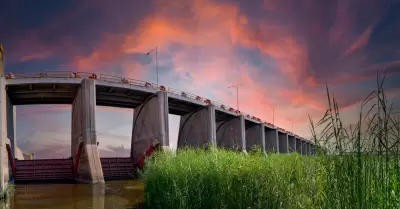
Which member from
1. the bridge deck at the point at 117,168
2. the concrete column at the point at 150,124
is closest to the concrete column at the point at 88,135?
the bridge deck at the point at 117,168

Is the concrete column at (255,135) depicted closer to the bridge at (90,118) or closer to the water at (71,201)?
the bridge at (90,118)

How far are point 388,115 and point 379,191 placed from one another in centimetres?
129

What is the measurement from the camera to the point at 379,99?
16.1 feet

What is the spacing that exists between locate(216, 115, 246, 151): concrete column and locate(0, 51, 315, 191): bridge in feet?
19.8

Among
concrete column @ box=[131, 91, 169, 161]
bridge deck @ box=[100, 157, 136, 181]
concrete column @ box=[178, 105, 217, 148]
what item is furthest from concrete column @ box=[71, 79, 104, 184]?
concrete column @ box=[178, 105, 217, 148]

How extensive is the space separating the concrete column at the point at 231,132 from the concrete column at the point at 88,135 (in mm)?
29128

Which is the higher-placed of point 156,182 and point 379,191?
point 379,191

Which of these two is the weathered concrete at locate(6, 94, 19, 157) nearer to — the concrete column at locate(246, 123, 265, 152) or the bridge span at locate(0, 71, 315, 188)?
the bridge span at locate(0, 71, 315, 188)

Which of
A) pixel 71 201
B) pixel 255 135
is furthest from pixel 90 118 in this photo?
pixel 255 135

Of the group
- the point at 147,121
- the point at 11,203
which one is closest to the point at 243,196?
the point at 11,203

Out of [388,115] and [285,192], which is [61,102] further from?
[388,115]

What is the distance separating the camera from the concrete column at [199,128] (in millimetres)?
48750

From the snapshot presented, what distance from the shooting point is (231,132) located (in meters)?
62.8

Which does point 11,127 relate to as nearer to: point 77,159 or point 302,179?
point 77,159
